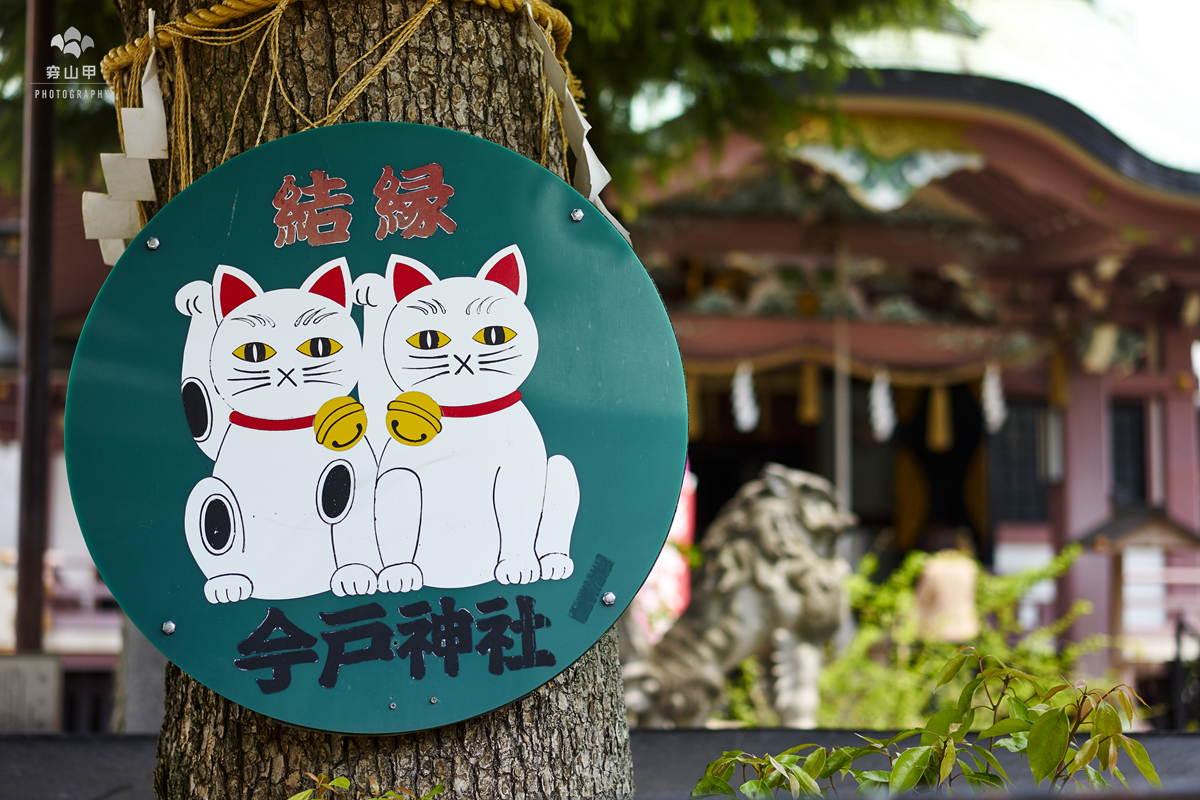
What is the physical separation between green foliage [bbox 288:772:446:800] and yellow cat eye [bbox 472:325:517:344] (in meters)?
0.54

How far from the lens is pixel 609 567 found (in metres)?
1.23

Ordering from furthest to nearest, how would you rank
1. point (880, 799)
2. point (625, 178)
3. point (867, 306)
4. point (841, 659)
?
point (867, 306) < point (841, 659) < point (625, 178) < point (880, 799)

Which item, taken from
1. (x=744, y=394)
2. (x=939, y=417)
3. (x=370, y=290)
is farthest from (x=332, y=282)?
(x=939, y=417)

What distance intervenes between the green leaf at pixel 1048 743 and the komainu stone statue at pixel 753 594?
2918 mm

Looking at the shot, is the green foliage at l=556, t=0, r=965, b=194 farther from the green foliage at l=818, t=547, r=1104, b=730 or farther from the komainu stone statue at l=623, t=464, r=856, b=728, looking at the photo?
the green foliage at l=818, t=547, r=1104, b=730

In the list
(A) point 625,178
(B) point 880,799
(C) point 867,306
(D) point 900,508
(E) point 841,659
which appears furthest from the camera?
(D) point 900,508

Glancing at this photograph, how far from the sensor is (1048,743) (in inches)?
40.3

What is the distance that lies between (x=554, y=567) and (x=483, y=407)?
0.22 metres

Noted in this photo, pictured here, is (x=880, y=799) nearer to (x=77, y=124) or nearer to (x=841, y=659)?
(x=77, y=124)

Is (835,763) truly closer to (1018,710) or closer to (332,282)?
(1018,710)

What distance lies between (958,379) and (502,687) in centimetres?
823

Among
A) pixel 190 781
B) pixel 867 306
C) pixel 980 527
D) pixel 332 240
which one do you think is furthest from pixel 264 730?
pixel 980 527

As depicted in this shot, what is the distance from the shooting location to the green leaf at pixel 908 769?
1.01 metres

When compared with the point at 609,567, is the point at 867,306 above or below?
above
